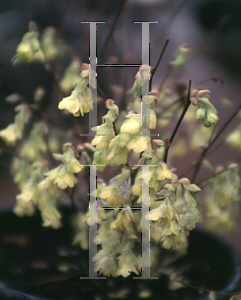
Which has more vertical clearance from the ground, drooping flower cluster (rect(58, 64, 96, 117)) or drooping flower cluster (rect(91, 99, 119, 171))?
drooping flower cluster (rect(58, 64, 96, 117))

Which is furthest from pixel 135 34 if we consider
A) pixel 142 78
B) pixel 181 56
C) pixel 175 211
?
pixel 175 211

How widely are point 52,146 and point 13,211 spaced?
0.18 m

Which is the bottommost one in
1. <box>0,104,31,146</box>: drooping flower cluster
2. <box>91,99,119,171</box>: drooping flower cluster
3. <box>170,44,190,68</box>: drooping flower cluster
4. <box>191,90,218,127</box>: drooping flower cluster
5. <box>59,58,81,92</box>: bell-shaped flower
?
<box>0,104,31,146</box>: drooping flower cluster

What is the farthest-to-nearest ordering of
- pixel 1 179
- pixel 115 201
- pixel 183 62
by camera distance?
pixel 1 179 → pixel 183 62 → pixel 115 201

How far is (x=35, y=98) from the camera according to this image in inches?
25.8

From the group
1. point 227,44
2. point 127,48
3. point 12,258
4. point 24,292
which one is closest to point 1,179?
point 12,258

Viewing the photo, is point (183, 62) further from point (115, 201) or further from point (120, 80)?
point (115, 201)

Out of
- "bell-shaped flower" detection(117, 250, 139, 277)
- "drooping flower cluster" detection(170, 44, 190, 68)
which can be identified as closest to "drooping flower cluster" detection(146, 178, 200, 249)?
"bell-shaped flower" detection(117, 250, 139, 277)

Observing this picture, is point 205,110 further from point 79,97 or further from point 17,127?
point 17,127

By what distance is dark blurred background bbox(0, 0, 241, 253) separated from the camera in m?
0.60

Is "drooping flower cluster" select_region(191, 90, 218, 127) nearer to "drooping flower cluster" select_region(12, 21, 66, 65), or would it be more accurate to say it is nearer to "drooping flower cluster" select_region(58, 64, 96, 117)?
"drooping flower cluster" select_region(58, 64, 96, 117)

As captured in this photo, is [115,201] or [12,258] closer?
[115,201]

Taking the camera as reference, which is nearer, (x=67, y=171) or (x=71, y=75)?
(x=67, y=171)

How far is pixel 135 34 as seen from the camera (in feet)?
1.98
